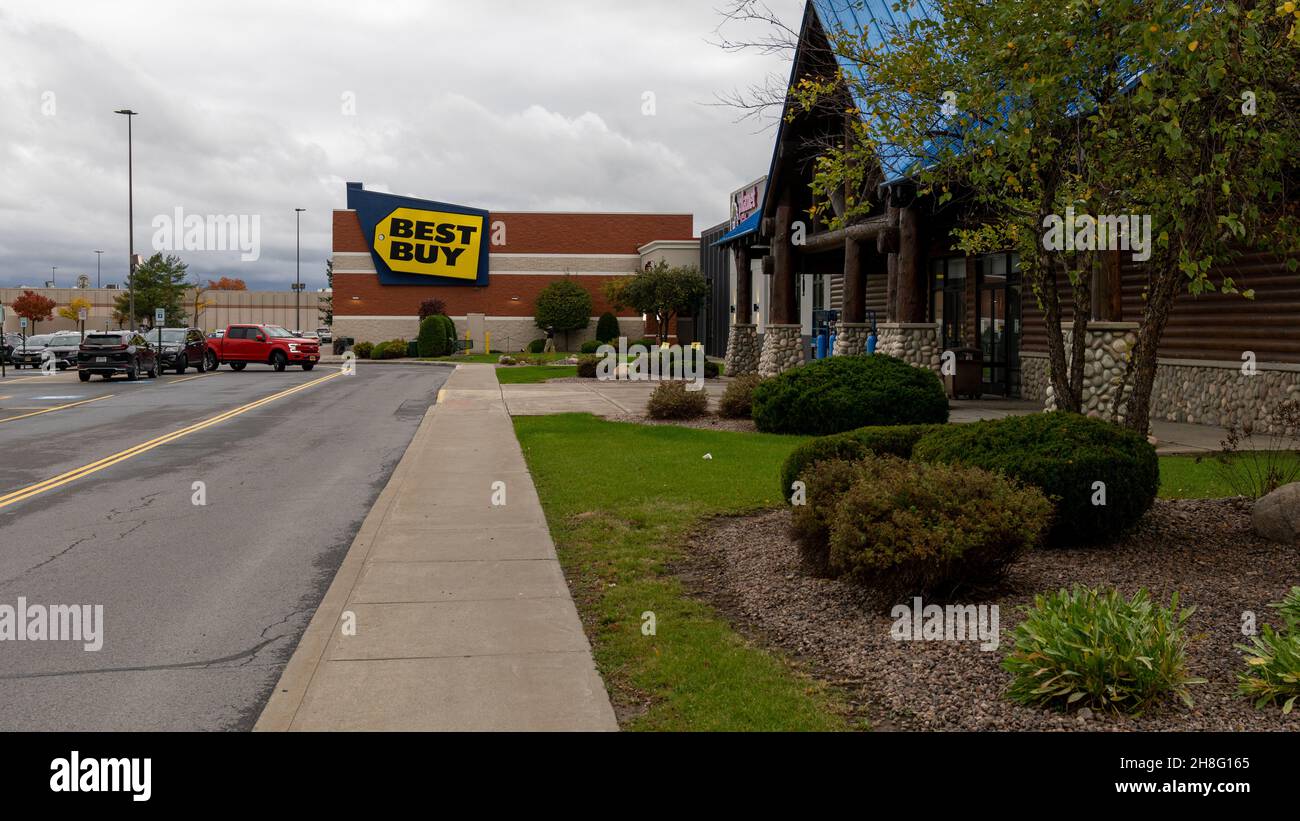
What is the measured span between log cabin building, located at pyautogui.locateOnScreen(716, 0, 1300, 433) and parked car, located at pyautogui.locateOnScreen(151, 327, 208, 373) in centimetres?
2231

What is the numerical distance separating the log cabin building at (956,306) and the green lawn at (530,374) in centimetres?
707

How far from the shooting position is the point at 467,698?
18.6 feet

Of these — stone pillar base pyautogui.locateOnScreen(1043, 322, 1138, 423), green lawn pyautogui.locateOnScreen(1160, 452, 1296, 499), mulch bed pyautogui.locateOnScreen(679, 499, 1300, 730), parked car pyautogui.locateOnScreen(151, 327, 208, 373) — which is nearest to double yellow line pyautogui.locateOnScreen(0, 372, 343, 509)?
mulch bed pyautogui.locateOnScreen(679, 499, 1300, 730)

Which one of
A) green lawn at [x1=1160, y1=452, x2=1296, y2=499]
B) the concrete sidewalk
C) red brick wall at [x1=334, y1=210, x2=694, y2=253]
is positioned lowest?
the concrete sidewalk

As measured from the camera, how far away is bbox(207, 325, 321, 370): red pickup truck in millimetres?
47281

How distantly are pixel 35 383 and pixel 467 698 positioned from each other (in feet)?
A: 122

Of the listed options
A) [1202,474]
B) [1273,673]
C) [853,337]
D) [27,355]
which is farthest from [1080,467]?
[27,355]

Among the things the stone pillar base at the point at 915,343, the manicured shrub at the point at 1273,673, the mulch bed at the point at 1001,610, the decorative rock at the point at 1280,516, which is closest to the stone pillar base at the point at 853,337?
the stone pillar base at the point at 915,343

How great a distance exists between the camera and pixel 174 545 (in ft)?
33.2

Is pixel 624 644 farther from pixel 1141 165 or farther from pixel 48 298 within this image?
pixel 48 298

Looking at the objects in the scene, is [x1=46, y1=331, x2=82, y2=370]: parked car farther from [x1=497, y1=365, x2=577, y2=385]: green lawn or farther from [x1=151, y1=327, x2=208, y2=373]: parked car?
[x1=497, y1=365, x2=577, y2=385]: green lawn

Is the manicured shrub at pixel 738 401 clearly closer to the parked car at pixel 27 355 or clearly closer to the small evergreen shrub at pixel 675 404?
the small evergreen shrub at pixel 675 404

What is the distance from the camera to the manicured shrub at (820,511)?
8.09 metres

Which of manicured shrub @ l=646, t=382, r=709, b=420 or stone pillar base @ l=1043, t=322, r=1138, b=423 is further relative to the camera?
manicured shrub @ l=646, t=382, r=709, b=420
